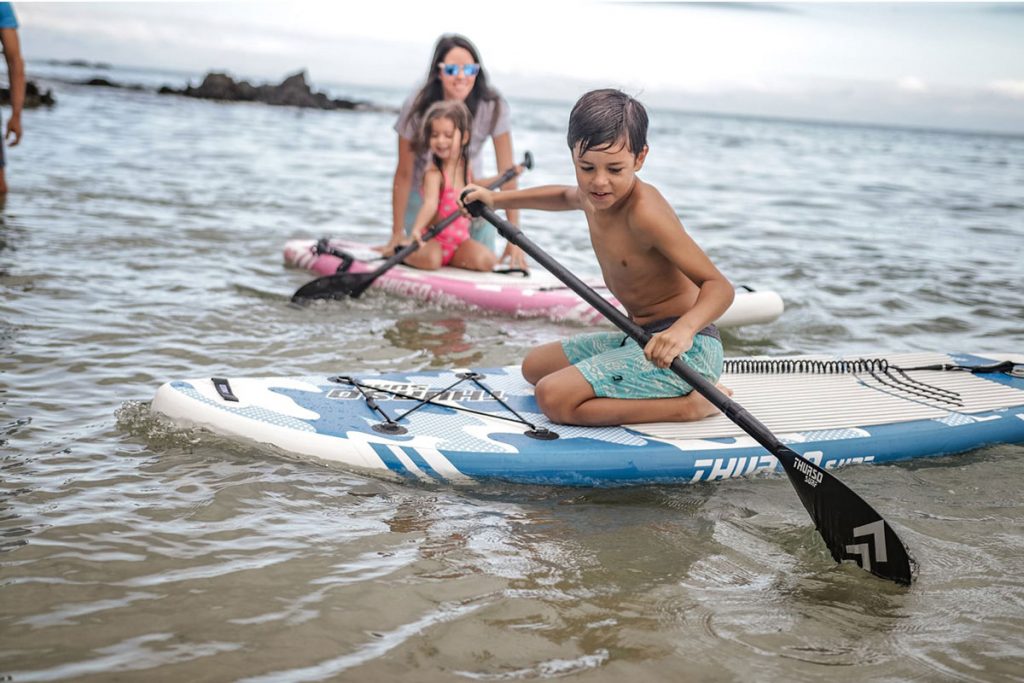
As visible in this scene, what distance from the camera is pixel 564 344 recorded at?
4234 millimetres

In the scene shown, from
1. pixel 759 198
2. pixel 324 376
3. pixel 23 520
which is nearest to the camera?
pixel 23 520

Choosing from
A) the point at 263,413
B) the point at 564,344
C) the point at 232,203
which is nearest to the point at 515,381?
the point at 564,344

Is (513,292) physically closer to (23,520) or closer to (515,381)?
(515,381)

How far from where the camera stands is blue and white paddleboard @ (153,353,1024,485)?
3594mm

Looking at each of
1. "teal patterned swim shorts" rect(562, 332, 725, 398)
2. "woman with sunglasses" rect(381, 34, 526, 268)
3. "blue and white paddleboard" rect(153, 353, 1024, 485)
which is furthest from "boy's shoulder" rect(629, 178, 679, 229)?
"woman with sunglasses" rect(381, 34, 526, 268)

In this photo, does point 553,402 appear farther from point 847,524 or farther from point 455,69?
point 455,69

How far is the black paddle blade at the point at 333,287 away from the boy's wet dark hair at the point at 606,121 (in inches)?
128

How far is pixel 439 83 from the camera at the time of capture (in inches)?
260

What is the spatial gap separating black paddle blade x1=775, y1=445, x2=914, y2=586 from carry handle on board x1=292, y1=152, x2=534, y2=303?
347 centimetres

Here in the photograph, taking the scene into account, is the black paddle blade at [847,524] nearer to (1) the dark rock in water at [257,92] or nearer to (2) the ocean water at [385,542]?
(2) the ocean water at [385,542]

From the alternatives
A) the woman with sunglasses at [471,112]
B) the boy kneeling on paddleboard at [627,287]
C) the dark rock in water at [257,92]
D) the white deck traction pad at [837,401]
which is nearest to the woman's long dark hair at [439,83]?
the woman with sunglasses at [471,112]

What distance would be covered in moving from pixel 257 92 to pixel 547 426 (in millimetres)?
38238

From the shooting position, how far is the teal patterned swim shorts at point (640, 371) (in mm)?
3828

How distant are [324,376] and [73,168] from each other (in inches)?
357
